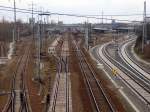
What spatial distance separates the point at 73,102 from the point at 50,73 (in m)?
15.8

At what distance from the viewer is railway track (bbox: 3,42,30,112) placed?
29969 mm

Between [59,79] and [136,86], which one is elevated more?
[59,79]

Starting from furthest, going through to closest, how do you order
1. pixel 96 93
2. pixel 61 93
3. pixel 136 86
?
pixel 136 86, pixel 96 93, pixel 61 93

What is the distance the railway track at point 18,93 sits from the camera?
2997cm

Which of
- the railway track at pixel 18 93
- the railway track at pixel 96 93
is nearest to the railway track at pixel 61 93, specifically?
the railway track at pixel 96 93

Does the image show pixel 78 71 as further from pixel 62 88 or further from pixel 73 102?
pixel 73 102

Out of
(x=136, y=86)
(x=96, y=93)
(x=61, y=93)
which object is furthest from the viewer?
(x=136, y=86)

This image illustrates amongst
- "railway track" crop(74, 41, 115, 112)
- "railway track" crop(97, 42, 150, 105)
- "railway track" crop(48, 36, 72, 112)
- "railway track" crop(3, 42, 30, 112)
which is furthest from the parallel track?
"railway track" crop(97, 42, 150, 105)

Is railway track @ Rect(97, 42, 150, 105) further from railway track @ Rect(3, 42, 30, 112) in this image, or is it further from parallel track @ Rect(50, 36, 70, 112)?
railway track @ Rect(3, 42, 30, 112)

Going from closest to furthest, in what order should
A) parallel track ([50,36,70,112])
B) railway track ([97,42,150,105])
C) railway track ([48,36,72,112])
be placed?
railway track ([48,36,72,112])
parallel track ([50,36,70,112])
railway track ([97,42,150,105])

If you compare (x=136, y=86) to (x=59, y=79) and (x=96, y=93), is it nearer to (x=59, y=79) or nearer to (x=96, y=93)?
(x=96, y=93)

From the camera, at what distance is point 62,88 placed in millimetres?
38094

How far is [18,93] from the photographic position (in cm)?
3584

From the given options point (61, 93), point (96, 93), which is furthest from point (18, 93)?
point (96, 93)
